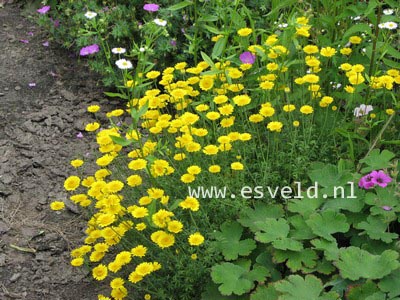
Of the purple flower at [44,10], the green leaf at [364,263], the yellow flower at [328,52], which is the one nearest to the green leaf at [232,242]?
the green leaf at [364,263]

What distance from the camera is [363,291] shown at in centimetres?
189

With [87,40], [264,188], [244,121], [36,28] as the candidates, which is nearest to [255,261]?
[264,188]

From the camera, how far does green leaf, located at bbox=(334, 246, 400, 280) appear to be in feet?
6.22

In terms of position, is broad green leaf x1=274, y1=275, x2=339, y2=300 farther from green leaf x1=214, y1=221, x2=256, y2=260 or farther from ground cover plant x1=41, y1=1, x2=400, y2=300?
green leaf x1=214, y1=221, x2=256, y2=260

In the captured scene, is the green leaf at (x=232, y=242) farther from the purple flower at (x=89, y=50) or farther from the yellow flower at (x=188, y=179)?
the purple flower at (x=89, y=50)

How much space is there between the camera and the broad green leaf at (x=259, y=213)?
222 centimetres

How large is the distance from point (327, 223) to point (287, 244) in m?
0.16

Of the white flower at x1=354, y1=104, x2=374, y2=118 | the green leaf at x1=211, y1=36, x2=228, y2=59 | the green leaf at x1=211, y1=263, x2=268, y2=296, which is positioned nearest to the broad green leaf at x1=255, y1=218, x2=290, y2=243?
the green leaf at x1=211, y1=263, x2=268, y2=296

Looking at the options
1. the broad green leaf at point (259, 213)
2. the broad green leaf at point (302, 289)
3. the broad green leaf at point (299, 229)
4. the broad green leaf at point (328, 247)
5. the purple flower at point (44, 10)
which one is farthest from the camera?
the purple flower at point (44, 10)

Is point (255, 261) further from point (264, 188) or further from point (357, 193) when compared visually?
point (357, 193)

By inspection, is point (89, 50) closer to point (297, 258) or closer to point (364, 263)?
point (297, 258)

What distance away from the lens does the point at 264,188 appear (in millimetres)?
2355

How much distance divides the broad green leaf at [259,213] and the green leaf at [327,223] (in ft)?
0.54

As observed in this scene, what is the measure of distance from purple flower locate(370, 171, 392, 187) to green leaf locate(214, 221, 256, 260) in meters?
0.48
